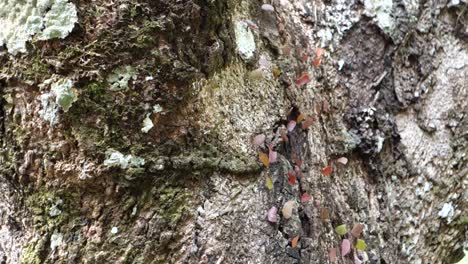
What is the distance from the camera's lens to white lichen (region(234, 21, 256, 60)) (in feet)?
3.21

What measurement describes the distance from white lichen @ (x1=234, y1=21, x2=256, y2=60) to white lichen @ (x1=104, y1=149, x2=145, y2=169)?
0.29 meters

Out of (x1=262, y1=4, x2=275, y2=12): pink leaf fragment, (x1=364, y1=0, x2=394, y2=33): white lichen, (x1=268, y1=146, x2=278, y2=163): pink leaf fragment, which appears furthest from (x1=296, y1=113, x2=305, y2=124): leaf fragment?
(x1=364, y1=0, x2=394, y2=33): white lichen

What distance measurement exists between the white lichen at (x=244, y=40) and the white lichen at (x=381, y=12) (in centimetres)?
35

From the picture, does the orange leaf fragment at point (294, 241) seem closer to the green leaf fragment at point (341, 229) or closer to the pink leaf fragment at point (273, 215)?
the pink leaf fragment at point (273, 215)

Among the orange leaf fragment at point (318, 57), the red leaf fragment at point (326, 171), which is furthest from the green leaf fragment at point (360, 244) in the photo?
the orange leaf fragment at point (318, 57)

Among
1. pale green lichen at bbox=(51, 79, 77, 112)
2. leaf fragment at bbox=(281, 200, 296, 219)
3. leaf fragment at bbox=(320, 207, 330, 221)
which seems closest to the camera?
pale green lichen at bbox=(51, 79, 77, 112)

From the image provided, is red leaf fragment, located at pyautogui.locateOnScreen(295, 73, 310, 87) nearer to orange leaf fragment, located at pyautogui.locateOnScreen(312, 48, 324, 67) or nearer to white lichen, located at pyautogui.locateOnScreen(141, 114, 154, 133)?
orange leaf fragment, located at pyautogui.locateOnScreen(312, 48, 324, 67)

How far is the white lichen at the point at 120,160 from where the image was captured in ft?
2.68

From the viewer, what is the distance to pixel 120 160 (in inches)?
32.2

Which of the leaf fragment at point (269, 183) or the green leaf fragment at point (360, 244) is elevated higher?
the leaf fragment at point (269, 183)

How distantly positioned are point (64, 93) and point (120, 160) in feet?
0.43

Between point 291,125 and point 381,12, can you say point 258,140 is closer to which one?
point 291,125

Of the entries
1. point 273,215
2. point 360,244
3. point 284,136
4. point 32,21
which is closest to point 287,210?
point 273,215

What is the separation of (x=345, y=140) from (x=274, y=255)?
0.37 meters
